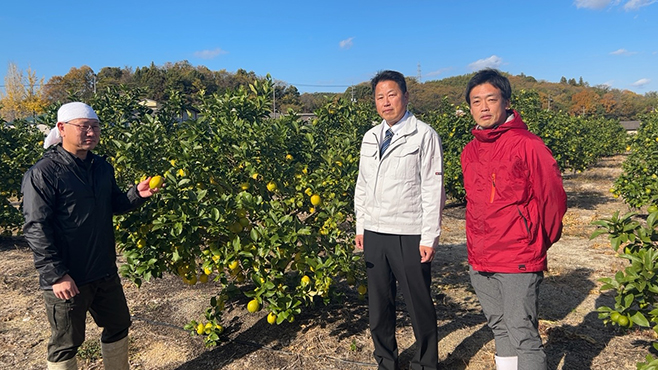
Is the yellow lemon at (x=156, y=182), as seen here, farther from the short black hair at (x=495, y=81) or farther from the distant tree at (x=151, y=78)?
the distant tree at (x=151, y=78)

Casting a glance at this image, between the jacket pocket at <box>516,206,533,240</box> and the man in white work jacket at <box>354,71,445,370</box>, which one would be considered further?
the man in white work jacket at <box>354,71,445,370</box>

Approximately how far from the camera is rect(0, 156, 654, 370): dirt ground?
2.74 meters

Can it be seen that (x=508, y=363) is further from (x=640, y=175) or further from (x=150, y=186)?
(x=640, y=175)

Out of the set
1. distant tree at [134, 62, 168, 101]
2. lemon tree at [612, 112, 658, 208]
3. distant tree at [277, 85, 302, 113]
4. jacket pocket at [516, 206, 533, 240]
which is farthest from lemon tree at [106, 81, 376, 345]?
distant tree at [134, 62, 168, 101]

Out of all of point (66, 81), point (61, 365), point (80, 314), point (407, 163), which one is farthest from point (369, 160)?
point (66, 81)

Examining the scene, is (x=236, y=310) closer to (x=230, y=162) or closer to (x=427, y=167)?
(x=230, y=162)

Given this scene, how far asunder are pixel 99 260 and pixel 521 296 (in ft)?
6.90

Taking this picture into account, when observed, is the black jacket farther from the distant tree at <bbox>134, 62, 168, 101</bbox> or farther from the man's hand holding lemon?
the distant tree at <bbox>134, 62, 168, 101</bbox>

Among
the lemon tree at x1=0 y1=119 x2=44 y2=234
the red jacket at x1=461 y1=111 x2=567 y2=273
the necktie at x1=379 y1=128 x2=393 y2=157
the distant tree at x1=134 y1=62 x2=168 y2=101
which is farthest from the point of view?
the distant tree at x1=134 y1=62 x2=168 y2=101

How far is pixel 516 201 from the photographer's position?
191 cm

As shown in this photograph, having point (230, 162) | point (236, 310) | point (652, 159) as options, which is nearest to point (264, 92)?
point (230, 162)

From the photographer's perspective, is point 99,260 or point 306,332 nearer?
point 99,260

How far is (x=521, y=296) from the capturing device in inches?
75.5

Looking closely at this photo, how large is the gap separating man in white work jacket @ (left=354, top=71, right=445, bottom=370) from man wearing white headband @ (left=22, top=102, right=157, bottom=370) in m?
1.28
